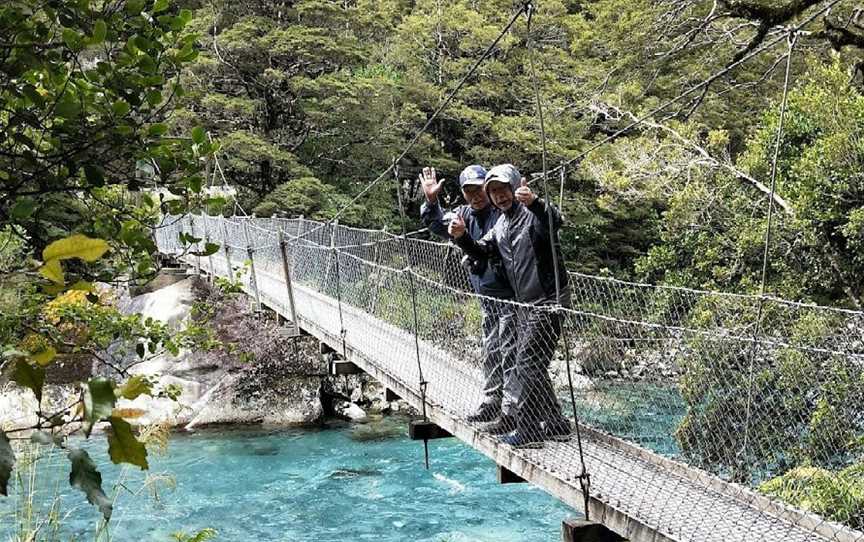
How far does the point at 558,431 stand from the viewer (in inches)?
97.3

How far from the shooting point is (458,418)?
2643mm

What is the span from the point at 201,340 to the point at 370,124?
25.2ft

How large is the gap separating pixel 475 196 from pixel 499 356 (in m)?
0.49

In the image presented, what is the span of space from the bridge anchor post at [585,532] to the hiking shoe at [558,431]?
45 cm

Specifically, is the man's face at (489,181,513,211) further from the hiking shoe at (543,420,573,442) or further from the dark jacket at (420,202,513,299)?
the hiking shoe at (543,420,573,442)

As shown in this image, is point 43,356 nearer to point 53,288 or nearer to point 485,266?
point 53,288

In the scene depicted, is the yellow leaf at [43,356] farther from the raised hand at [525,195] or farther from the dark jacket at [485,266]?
the dark jacket at [485,266]

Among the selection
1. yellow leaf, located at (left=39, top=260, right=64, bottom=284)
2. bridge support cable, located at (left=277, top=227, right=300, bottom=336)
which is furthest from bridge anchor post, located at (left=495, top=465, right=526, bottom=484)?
bridge support cable, located at (left=277, top=227, right=300, bottom=336)

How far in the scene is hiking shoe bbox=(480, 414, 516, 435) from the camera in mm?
2430

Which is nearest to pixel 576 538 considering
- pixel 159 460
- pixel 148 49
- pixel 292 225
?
pixel 148 49

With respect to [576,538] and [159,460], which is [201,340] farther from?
[159,460]

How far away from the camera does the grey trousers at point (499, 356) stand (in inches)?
94.6

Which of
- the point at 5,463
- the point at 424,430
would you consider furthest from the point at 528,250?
the point at 5,463

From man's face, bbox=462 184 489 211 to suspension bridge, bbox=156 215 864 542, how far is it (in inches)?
11.4
